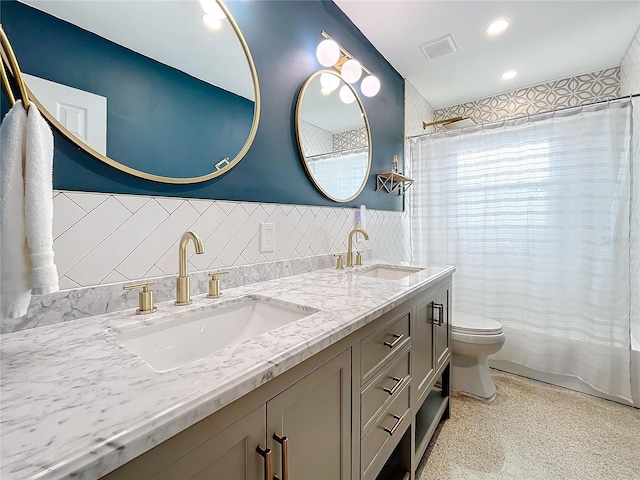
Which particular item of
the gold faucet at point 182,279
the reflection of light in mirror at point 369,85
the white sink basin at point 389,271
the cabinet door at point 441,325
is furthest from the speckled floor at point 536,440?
the reflection of light in mirror at point 369,85

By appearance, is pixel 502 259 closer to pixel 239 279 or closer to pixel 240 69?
pixel 239 279

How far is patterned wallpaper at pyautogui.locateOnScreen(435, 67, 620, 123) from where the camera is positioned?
2.42 meters

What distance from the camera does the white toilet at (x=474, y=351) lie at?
1.79 meters

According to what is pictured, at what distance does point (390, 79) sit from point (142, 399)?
2.65 meters

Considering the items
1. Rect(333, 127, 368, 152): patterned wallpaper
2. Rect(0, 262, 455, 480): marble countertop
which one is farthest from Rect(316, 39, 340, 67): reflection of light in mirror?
Rect(0, 262, 455, 480): marble countertop

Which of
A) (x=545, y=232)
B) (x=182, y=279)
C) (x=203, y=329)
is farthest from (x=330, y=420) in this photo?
(x=545, y=232)

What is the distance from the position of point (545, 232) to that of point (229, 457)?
8.05 feet

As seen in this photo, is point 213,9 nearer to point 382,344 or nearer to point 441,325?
point 382,344

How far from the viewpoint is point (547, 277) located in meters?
2.06

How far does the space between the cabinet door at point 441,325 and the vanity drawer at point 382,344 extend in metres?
0.40

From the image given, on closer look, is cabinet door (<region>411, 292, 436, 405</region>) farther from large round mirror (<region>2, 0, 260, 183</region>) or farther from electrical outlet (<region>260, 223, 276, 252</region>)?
large round mirror (<region>2, 0, 260, 183</region>)

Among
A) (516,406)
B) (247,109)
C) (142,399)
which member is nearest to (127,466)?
(142,399)

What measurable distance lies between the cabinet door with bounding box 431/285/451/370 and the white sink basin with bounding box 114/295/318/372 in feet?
2.74

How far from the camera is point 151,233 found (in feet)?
2.86
